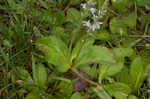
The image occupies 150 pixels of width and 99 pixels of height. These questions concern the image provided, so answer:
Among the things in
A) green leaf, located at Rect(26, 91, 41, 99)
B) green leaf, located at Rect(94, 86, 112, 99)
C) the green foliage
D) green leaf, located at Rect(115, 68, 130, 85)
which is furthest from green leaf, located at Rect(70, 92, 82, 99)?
green leaf, located at Rect(115, 68, 130, 85)

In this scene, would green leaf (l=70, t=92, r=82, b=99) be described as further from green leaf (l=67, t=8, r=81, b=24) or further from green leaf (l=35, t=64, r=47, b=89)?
green leaf (l=67, t=8, r=81, b=24)

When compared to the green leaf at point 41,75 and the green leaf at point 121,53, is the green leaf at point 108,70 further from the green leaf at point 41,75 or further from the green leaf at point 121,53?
the green leaf at point 41,75

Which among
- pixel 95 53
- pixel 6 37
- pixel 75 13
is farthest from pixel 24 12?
pixel 95 53

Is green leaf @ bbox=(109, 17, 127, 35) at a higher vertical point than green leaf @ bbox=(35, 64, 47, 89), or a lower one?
higher

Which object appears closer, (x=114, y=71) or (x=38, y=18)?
(x=114, y=71)

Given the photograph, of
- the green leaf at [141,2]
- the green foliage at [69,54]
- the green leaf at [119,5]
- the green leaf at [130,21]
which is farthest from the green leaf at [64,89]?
the green leaf at [141,2]

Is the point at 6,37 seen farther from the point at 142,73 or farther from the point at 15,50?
the point at 142,73

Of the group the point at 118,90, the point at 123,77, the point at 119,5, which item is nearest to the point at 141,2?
the point at 119,5
